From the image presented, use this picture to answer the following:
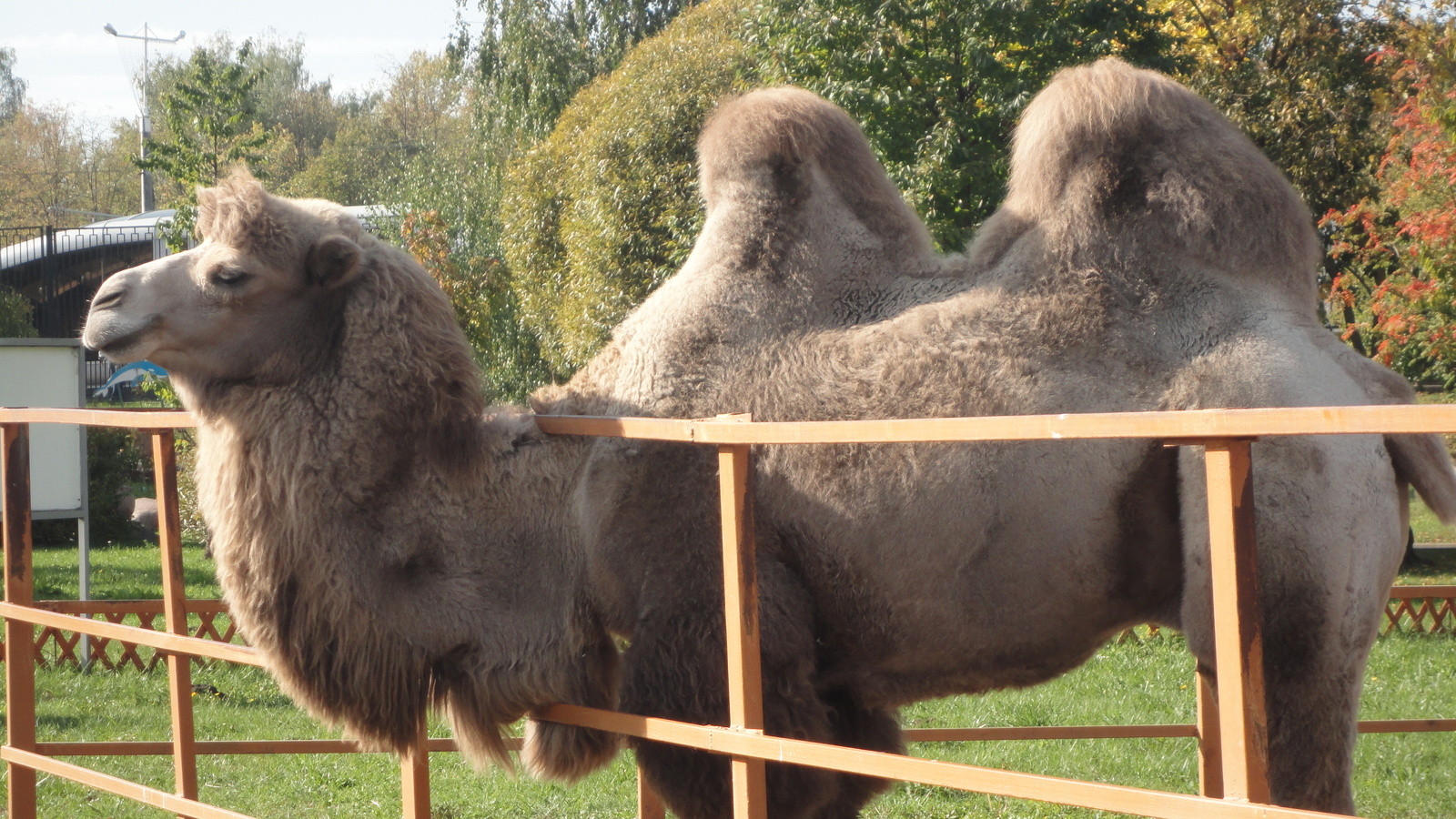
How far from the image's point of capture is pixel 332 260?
3.75 metres

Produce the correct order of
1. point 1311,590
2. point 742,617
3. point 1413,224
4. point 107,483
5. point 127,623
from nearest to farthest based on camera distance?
point 742,617
point 1311,590
point 127,623
point 1413,224
point 107,483

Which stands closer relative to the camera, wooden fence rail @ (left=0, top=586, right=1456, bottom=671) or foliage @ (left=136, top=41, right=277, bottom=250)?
wooden fence rail @ (left=0, top=586, right=1456, bottom=671)

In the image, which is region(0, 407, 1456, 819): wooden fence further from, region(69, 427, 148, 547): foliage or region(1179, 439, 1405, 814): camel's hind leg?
region(69, 427, 148, 547): foliage

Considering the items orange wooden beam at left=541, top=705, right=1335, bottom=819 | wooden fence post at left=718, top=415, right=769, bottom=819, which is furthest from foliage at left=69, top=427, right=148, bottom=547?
wooden fence post at left=718, top=415, right=769, bottom=819

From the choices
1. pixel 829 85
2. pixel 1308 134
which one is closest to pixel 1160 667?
pixel 829 85

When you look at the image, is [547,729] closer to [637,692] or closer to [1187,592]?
[637,692]

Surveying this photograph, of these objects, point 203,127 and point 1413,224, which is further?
point 203,127

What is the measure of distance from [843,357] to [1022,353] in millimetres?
478

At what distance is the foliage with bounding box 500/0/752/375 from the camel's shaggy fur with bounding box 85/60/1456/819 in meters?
11.4

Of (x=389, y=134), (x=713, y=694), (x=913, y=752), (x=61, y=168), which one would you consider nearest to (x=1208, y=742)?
(x=713, y=694)

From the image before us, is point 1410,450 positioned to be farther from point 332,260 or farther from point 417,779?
point 332,260

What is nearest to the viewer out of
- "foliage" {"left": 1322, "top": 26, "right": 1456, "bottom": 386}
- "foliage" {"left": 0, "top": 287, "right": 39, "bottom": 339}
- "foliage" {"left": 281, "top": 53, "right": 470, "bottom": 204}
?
"foliage" {"left": 1322, "top": 26, "right": 1456, "bottom": 386}

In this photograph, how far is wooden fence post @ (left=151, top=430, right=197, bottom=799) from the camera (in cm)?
402

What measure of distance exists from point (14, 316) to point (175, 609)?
1726 centimetres
